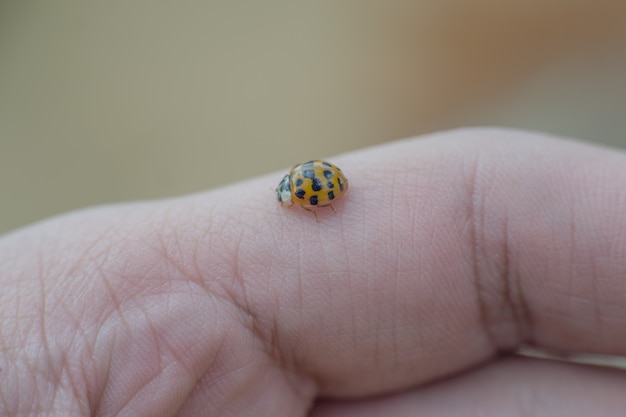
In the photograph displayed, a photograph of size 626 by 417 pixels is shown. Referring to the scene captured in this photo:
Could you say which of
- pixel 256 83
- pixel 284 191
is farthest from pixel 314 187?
pixel 256 83

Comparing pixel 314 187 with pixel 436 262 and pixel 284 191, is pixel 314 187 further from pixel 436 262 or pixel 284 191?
pixel 436 262

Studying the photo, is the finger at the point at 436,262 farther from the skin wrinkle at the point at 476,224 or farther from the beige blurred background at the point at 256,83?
the beige blurred background at the point at 256,83

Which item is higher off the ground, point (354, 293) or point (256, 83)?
point (256, 83)

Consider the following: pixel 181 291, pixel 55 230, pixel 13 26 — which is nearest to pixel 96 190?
pixel 13 26

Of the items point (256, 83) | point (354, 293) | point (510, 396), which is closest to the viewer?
point (354, 293)

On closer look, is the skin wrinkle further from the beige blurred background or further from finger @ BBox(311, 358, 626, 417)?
the beige blurred background

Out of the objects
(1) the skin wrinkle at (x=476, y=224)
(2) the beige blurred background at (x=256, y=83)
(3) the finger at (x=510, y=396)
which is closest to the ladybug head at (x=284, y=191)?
(1) the skin wrinkle at (x=476, y=224)
